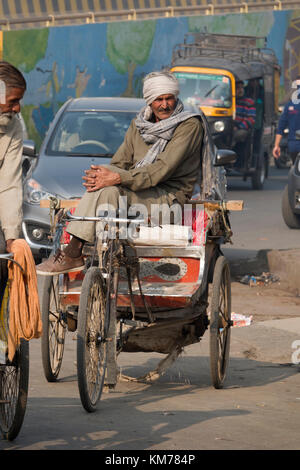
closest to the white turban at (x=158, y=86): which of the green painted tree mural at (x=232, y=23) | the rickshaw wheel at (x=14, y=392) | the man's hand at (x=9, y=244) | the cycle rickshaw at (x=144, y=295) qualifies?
the cycle rickshaw at (x=144, y=295)

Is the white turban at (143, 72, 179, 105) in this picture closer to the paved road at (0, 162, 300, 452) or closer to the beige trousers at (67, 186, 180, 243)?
the beige trousers at (67, 186, 180, 243)


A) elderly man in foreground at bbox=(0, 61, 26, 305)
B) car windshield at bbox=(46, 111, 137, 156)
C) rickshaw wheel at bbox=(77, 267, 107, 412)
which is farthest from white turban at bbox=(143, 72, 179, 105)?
car windshield at bbox=(46, 111, 137, 156)

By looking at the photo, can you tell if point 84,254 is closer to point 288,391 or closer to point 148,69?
point 288,391

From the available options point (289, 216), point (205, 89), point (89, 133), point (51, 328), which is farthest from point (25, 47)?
point (51, 328)

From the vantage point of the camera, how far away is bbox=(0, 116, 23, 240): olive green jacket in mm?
5621

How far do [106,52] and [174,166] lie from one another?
26895 millimetres

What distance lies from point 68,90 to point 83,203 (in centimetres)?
2608

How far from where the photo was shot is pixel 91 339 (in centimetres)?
652

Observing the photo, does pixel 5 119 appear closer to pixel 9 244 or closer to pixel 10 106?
pixel 10 106

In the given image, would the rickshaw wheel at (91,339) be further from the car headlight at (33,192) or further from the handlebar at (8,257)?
the car headlight at (33,192)

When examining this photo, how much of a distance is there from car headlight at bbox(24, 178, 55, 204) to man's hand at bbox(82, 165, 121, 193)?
209 inches

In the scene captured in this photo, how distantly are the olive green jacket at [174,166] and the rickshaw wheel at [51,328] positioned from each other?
34.8 inches

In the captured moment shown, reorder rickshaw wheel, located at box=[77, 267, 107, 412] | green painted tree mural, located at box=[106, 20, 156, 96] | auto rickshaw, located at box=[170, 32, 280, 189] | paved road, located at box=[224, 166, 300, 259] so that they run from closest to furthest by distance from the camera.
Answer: rickshaw wheel, located at box=[77, 267, 107, 412] → paved road, located at box=[224, 166, 300, 259] → auto rickshaw, located at box=[170, 32, 280, 189] → green painted tree mural, located at box=[106, 20, 156, 96]

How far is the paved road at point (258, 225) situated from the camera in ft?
49.8
